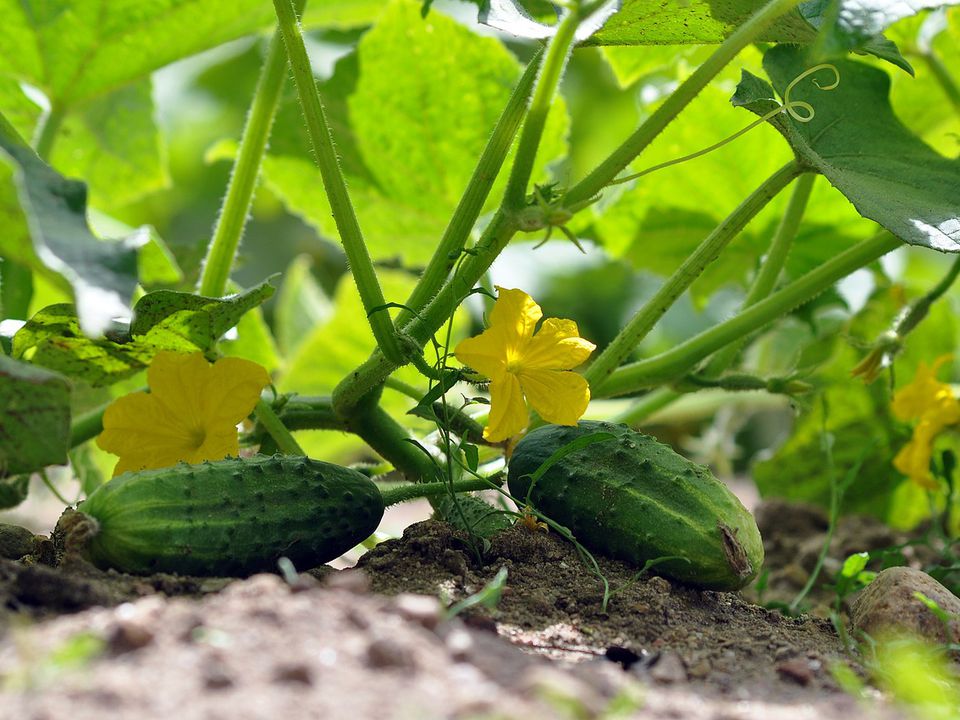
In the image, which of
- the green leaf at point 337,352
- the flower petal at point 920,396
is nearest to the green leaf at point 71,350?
the green leaf at point 337,352

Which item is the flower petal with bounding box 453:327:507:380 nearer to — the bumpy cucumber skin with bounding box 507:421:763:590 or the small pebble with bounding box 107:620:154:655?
the bumpy cucumber skin with bounding box 507:421:763:590

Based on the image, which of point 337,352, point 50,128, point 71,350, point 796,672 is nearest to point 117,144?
point 50,128

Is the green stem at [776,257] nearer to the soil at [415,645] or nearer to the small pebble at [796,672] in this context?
the soil at [415,645]

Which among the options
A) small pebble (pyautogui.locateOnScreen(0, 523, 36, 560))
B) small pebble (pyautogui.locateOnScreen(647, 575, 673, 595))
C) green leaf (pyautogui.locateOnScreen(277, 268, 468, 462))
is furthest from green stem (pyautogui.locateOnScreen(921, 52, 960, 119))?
small pebble (pyautogui.locateOnScreen(0, 523, 36, 560))

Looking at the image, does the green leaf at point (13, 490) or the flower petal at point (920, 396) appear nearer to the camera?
the green leaf at point (13, 490)

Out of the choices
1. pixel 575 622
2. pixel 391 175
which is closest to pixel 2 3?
pixel 391 175

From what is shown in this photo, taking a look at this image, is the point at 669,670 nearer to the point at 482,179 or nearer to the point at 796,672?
the point at 796,672

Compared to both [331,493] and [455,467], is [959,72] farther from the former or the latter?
[331,493]
